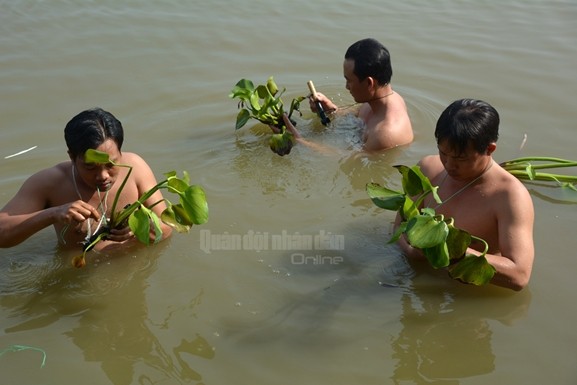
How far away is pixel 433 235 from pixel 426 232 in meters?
0.03

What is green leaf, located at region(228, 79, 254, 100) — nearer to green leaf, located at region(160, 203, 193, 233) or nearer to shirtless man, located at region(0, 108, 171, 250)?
shirtless man, located at region(0, 108, 171, 250)

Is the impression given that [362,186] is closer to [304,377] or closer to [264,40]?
[304,377]

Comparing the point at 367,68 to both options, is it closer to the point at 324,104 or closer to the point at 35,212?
the point at 324,104

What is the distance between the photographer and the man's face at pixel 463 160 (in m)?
3.38

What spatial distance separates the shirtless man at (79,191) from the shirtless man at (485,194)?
1627mm

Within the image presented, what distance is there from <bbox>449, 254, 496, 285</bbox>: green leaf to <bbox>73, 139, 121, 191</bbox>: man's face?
173 centimetres

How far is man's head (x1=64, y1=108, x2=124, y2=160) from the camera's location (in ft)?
11.2

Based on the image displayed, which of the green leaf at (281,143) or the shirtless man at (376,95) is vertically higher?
the shirtless man at (376,95)

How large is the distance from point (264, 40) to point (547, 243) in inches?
153

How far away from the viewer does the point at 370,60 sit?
500 cm

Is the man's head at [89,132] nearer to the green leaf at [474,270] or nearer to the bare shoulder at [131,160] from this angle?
the bare shoulder at [131,160]

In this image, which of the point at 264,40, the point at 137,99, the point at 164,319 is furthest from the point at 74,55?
the point at 164,319

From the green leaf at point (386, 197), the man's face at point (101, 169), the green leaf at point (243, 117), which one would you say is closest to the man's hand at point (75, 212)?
the man's face at point (101, 169)

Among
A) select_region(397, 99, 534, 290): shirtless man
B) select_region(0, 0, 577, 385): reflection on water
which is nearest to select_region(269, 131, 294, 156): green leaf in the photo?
select_region(0, 0, 577, 385): reflection on water
